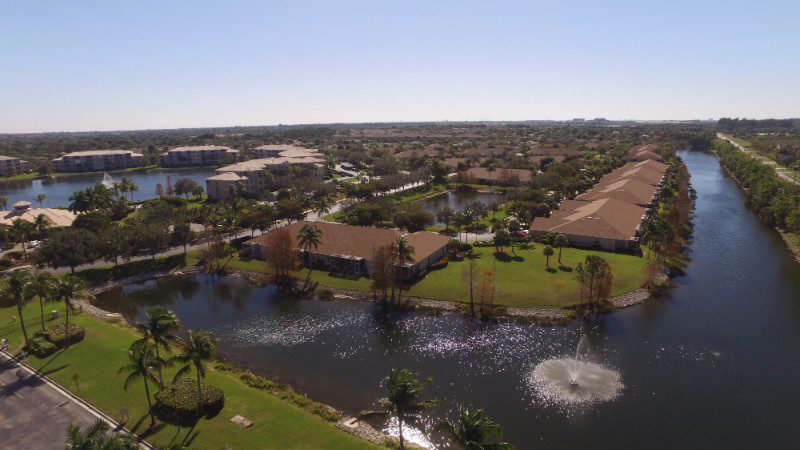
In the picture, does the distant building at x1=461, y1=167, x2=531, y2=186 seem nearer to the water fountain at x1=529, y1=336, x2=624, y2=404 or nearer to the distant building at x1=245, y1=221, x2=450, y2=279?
the distant building at x1=245, y1=221, x2=450, y2=279

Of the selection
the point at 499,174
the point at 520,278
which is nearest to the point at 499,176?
the point at 499,174

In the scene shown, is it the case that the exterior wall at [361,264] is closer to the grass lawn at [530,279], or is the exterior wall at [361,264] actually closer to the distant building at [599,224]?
the grass lawn at [530,279]

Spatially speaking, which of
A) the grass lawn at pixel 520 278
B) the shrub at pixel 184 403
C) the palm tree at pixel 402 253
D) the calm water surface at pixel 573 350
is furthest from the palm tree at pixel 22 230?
the palm tree at pixel 402 253

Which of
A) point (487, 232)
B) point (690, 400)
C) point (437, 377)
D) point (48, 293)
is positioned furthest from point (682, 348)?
point (48, 293)

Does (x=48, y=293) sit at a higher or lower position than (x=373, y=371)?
higher

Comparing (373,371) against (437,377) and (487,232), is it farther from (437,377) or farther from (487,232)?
A: (487,232)
